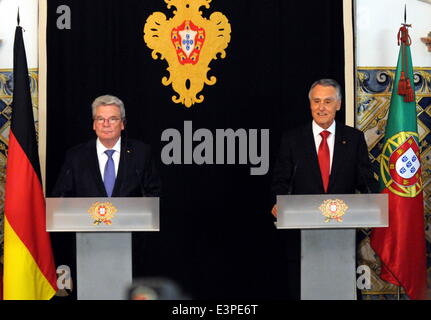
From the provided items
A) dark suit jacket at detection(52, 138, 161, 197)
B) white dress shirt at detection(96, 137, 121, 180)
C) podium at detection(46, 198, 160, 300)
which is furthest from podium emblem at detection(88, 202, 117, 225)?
white dress shirt at detection(96, 137, 121, 180)

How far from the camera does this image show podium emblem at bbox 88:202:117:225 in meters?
4.67

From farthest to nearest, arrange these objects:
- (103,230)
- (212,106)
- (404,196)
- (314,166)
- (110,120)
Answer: (212,106) → (404,196) → (314,166) → (110,120) → (103,230)

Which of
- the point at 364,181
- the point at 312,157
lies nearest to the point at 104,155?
the point at 312,157

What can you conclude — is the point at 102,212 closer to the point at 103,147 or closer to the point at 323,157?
the point at 103,147

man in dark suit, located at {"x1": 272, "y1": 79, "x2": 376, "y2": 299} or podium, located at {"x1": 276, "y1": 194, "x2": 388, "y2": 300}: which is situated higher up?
man in dark suit, located at {"x1": 272, "y1": 79, "x2": 376, "y2": 299}

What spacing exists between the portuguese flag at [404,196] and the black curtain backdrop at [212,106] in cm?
52

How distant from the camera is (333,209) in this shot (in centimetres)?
470

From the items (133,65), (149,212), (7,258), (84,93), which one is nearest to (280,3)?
(133,65)

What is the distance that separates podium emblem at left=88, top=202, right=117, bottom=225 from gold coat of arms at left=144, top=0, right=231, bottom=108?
1.21 m

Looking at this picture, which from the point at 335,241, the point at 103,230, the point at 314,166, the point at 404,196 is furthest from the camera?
the point at 404,196

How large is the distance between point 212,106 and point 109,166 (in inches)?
36.9

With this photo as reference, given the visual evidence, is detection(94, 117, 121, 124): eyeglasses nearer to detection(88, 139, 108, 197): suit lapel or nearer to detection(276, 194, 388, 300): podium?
detection(88, 139, 108, 197): suit lapel
